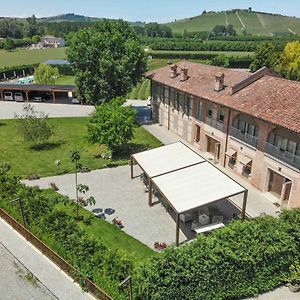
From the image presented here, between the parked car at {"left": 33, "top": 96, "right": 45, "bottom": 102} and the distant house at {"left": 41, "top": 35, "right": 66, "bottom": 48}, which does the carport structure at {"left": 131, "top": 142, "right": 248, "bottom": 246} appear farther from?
the distant house at {"left": 41, "top": 35, "right": 66, "bottom": 48}

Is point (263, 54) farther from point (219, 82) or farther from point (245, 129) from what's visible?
point (245, 129)

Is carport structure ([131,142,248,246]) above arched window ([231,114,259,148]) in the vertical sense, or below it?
below

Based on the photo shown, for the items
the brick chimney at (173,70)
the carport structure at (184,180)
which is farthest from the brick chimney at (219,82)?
the brick chimney at (173,70)

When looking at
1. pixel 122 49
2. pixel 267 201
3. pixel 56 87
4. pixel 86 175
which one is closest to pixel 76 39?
pixel 122 49

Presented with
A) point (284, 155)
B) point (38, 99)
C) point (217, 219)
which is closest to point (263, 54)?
point (38, 99)

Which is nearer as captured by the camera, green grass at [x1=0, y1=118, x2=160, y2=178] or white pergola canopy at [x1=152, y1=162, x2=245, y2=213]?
white pergola canopy at [x1=152, y1=162, x2=245, y2=213]

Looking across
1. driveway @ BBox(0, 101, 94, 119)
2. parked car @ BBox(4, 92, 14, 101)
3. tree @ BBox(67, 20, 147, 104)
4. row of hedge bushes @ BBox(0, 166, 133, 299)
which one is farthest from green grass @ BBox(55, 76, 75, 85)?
row of hedge bushes @ BBox(0, 166, 133, 299)

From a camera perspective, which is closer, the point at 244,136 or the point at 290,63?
the point at 244,136

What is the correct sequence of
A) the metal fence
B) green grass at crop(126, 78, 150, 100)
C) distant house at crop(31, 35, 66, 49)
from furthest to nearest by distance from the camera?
1. distant house at crop(31, 35, 66, 49)
2. green grass at crop(126, 78, 150, 100)
3. the metal fence
